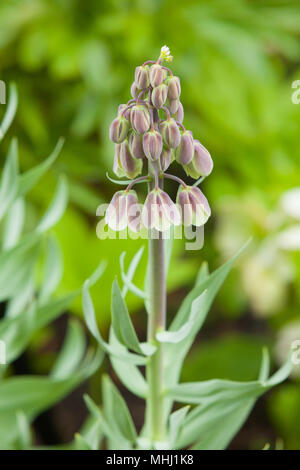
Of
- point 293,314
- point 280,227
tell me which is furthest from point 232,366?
point 280,227

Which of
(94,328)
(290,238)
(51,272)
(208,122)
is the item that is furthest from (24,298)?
(208,122)

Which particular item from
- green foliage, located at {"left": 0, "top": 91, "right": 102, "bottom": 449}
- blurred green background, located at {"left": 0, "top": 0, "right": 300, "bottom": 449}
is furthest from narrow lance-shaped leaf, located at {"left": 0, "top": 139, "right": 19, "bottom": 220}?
blurred green background, located at {"left": 0, "top": 0, "right": 300, "bottom": 449}

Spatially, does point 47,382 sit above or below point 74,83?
below

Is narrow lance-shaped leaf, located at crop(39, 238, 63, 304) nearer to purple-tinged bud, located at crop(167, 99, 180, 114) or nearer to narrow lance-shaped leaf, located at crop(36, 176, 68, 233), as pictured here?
narrow lance-shaped leaf, located at crop(36, 176, 68, 233)

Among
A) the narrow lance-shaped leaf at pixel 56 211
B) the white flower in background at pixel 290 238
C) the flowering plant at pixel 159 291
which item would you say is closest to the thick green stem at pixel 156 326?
the flowering plant at pixel 159 291

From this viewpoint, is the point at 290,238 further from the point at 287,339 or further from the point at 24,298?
the point at 24,298

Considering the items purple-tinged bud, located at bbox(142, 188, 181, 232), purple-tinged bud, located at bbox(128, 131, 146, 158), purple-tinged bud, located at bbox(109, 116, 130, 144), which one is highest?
purple-tinged bud, located at bbox(109, 116, 130, 144)
